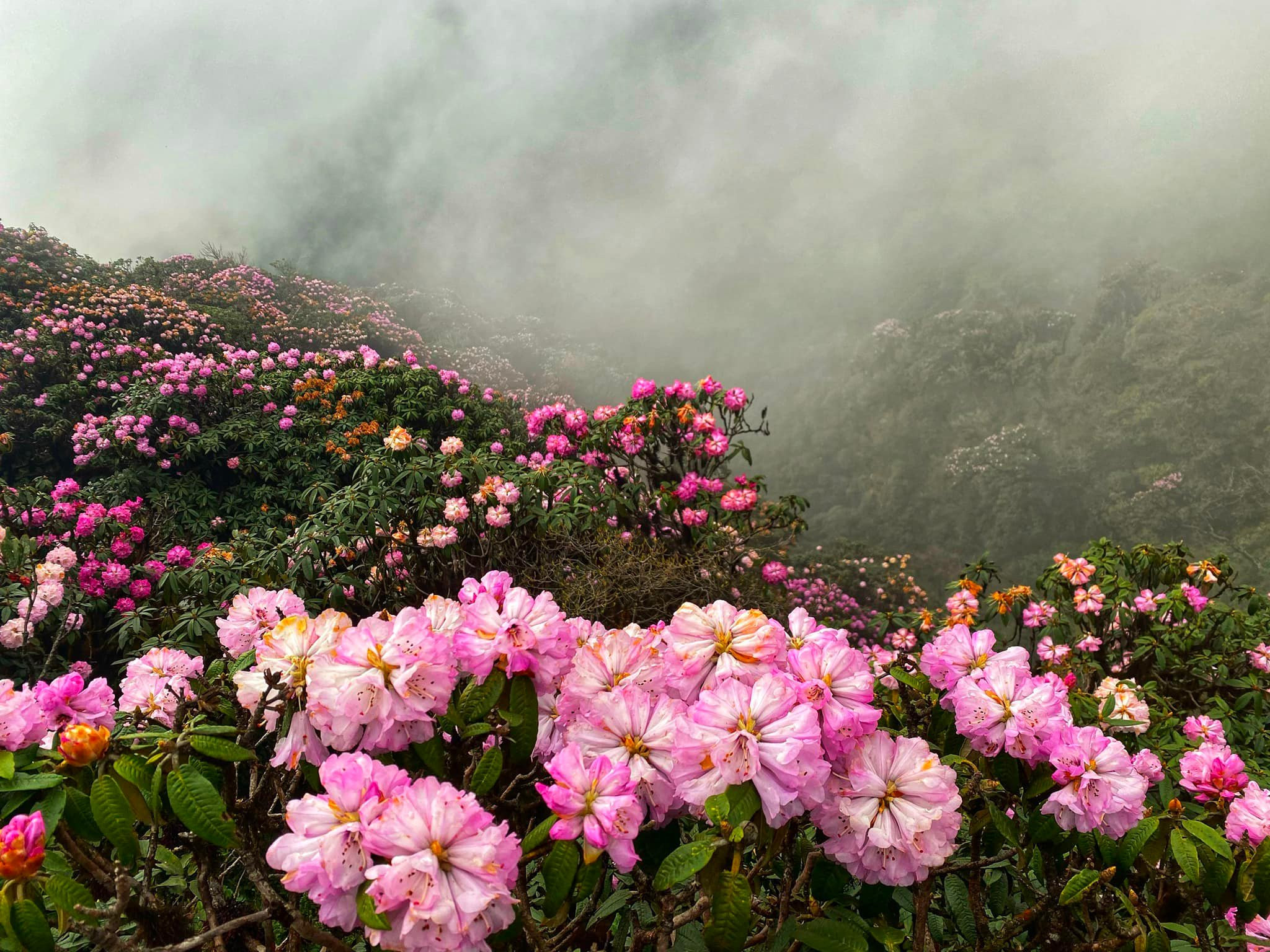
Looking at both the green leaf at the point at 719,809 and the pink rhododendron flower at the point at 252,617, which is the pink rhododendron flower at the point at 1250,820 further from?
the pink rhododendron flower at the point at 252,617

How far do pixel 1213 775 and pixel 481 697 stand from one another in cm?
136

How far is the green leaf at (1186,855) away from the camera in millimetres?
780

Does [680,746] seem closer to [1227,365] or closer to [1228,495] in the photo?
[1228,495]

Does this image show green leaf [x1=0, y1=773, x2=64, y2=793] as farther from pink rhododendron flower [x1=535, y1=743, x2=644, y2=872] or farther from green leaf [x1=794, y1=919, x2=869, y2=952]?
green leaf [x1=794, y1=919, x2=869, y2=952]

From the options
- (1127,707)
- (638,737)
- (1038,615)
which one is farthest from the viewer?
(1038,615)

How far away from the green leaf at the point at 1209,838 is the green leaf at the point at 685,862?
28.6 inches

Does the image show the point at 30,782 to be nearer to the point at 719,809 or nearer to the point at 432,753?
the point at 432,753

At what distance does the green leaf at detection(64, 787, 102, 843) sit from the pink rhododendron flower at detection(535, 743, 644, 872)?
0.64 meters

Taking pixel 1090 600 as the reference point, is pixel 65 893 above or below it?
below

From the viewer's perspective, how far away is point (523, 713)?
767 mm

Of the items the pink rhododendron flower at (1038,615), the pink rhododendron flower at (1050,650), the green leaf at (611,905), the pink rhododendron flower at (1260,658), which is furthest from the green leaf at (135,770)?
the pink rhododendron flower at (1038,615)

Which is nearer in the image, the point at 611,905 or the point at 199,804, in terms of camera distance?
the point at 199,804

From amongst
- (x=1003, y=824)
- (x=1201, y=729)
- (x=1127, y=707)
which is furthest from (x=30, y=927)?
(x=1201, y=729)

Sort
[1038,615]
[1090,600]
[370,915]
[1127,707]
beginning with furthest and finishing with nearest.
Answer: [1038,615]
[1090,600]
[1127,707]
[370,915]
